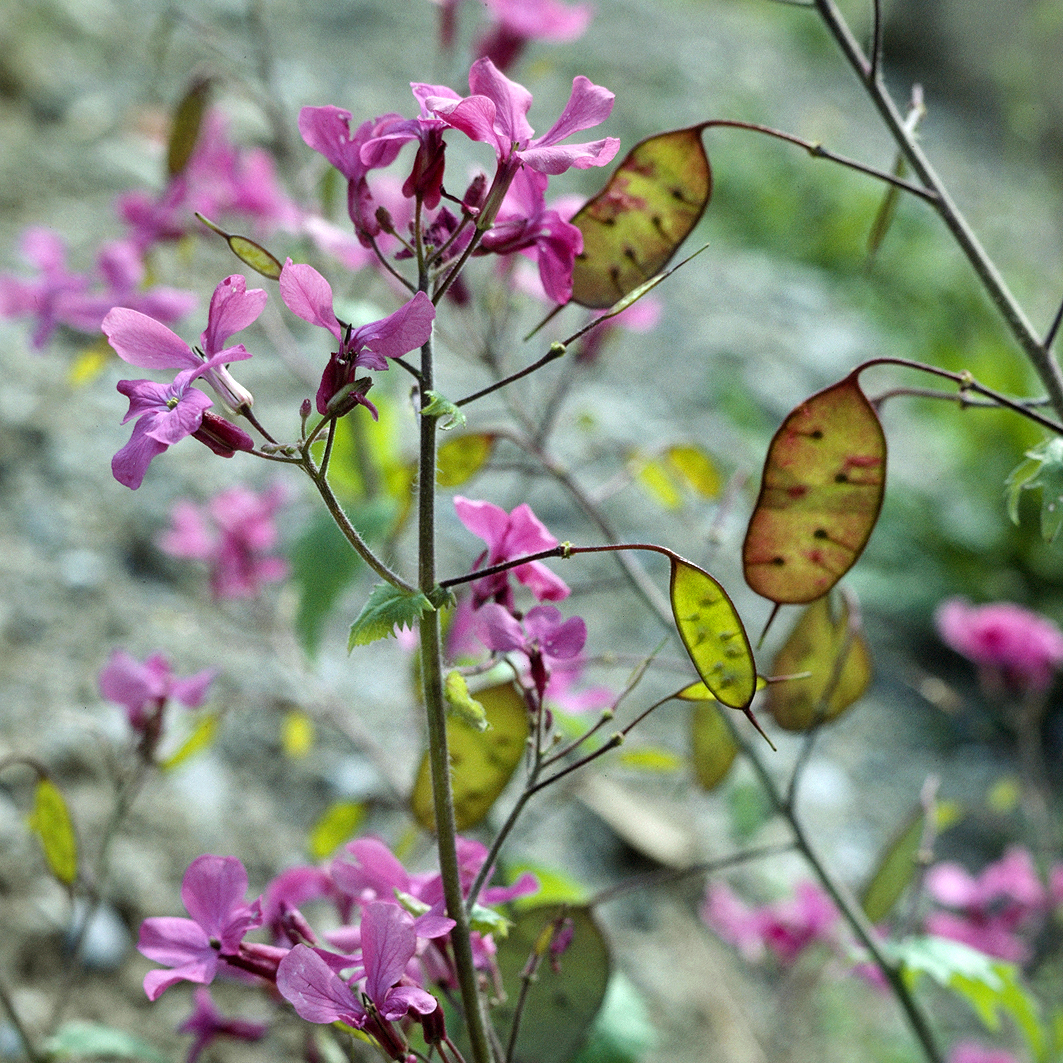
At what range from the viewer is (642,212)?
1.70 feet

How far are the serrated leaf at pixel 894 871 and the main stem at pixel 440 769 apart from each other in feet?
1.28

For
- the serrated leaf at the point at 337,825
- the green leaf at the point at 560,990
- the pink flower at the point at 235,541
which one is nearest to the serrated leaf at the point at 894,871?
the green leaf at the point at 560,990

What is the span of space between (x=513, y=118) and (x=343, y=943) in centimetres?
35

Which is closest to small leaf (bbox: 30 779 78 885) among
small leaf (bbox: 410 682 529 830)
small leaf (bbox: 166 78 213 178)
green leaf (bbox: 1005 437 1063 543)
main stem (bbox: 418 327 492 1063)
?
small leaf (bbox: 410 682 529 830)

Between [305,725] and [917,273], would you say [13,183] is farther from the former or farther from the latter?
[917,273]

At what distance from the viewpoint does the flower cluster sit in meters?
0.38

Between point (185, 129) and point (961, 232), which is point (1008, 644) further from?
point (185, 129)

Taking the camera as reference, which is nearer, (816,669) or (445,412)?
(445,412)

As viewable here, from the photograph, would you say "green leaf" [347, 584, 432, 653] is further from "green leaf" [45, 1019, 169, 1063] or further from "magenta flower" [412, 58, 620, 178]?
"green leaf" [45, 1019, 169, 1063]

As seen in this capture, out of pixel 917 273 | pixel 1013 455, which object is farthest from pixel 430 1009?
pixel 917 273

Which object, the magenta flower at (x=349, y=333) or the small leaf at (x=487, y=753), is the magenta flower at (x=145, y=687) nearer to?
the small leaf at (x=487, y=753)

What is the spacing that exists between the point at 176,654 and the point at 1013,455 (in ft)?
5.56

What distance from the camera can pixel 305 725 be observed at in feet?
3.53

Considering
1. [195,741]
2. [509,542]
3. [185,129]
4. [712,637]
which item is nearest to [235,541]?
[195,741]
